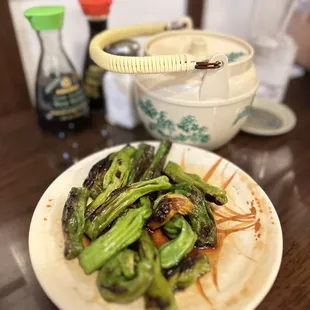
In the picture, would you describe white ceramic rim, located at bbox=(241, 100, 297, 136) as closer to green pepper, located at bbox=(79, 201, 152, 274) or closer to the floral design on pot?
the floral design on pot

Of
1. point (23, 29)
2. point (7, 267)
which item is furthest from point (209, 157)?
point (23, 29)

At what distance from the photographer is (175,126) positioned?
1.98 feet

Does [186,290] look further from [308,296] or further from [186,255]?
[308,296]

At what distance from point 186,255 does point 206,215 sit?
0.21 feet

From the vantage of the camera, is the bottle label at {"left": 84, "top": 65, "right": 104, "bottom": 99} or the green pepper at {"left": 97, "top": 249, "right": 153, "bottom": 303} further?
the bottle label at {"left": 84, "top": 65, "right": 104, "bottom": 99}

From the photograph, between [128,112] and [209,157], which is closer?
[209,157]

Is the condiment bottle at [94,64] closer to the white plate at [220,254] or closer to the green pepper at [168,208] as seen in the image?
the white plate at [220,254]

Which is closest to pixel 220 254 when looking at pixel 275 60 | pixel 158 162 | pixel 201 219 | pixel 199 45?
pixel 201 219

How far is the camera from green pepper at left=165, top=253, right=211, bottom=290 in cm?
40

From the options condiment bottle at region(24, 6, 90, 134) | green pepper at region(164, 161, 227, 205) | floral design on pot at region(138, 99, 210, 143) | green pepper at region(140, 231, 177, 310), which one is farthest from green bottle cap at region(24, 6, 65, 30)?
green pepper at region(140, 231, 177, 310)

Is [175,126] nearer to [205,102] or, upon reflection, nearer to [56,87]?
[205,102]

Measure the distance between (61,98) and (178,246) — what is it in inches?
15.0

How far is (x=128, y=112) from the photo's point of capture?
72 cm

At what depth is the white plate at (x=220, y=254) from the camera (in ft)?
1.25
